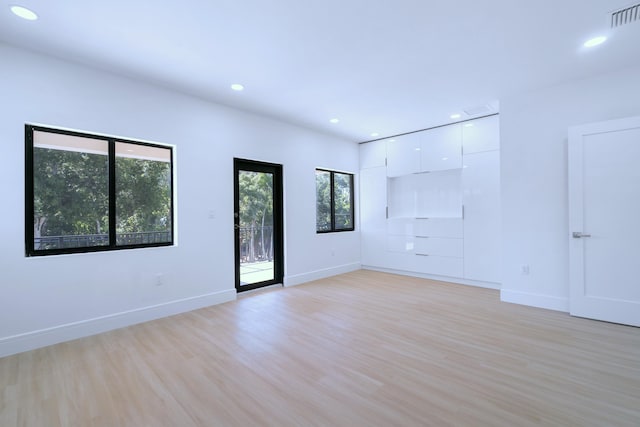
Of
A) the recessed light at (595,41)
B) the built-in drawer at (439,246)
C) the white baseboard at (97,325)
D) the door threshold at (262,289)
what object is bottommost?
the door threshold at (262,289)

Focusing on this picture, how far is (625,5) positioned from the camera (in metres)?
2.22

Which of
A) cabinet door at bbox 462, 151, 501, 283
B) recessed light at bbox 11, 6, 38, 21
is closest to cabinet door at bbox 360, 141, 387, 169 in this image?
cabinet door at bbox 462, 151, 501, 283

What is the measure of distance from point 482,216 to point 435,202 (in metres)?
0.98

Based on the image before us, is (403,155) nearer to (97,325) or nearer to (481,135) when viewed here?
(481,135)

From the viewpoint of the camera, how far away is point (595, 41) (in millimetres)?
2662

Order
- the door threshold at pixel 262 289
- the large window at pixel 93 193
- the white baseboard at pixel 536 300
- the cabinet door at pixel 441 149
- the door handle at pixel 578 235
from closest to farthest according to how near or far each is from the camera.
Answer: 1. the large window at pixel 93 193
2. the door handle at pixel 578 235
3. the white baseboard at pixel 536 300
4. the door threshold at pixel 262 289
5. the cabinet door at pixel 441 149

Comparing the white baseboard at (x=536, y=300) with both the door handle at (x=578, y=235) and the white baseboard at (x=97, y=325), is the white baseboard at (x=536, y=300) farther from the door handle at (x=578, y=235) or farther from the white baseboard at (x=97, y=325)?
the white baseboard at (x=97, y=325)

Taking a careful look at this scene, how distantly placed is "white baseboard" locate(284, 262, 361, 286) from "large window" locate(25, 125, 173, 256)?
6.74ft

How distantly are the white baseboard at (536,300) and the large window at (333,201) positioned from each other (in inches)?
122

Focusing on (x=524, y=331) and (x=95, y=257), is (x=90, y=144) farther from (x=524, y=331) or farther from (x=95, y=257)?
(x=524, y=331)

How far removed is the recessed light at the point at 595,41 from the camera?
2.62 metres

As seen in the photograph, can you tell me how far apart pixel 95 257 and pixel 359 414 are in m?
2.98

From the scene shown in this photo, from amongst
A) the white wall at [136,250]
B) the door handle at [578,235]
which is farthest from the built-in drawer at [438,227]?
the white wall at [136,250]

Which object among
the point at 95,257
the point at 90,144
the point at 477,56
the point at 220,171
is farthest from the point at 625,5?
the point at 95,257
